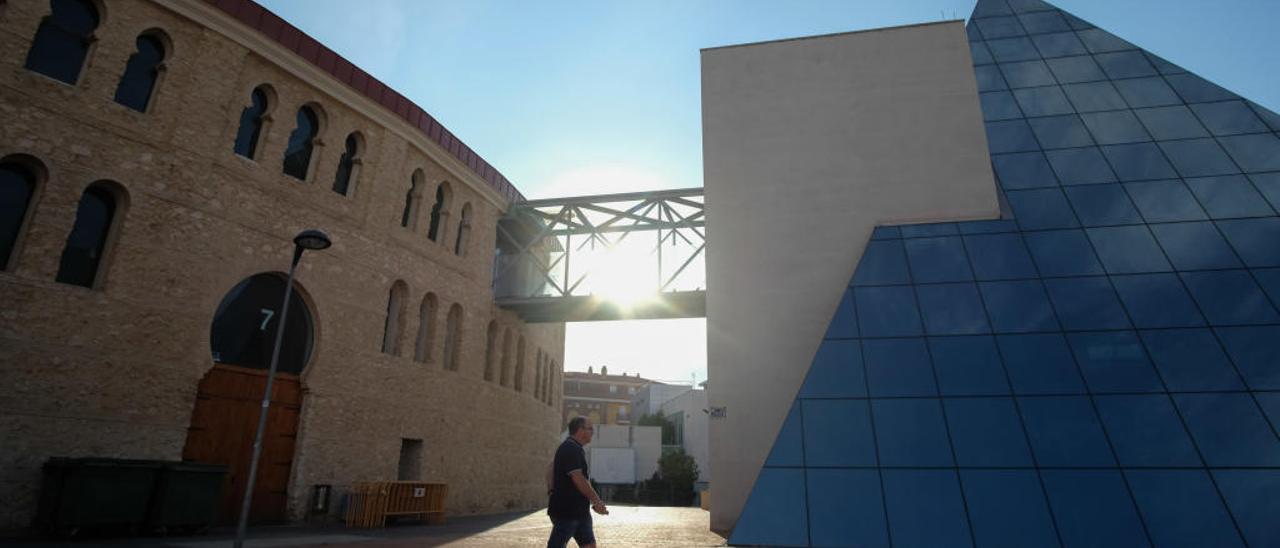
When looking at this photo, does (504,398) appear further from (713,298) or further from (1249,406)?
(1249,406)

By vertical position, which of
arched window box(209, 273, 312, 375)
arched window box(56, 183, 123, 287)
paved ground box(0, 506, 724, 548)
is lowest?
paved ground box(0, 506, 724, 548)

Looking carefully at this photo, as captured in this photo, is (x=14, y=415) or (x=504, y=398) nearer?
(x=14, y=415)

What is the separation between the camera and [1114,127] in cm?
1515

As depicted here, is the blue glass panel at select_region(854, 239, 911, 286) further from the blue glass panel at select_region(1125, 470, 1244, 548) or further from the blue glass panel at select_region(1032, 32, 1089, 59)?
the blue glass panel at select_region(1032, 32, 1089, 59)

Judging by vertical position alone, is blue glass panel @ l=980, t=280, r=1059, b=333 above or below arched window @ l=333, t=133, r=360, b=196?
below

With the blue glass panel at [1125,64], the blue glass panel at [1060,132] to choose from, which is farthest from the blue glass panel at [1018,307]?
the blue glass panel at [1125,64]

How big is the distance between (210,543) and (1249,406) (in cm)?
1648

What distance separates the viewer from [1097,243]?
41.3 feet

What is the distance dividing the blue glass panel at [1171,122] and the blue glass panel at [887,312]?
838 centimetres

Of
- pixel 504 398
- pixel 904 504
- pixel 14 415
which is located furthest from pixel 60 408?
pixel 904 504

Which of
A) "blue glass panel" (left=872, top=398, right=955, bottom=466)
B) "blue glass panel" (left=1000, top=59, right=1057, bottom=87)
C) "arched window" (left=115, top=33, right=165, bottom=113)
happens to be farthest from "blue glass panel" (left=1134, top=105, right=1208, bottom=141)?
"arched window" (left=115, top=33, right=165, bottom=113)

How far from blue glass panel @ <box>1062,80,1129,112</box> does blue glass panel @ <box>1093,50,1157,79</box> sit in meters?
0.71

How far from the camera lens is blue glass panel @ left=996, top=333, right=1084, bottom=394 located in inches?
407

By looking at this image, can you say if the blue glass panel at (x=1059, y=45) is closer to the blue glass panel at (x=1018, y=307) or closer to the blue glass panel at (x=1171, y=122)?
the blue glass panel at (x=1171, y=122)
